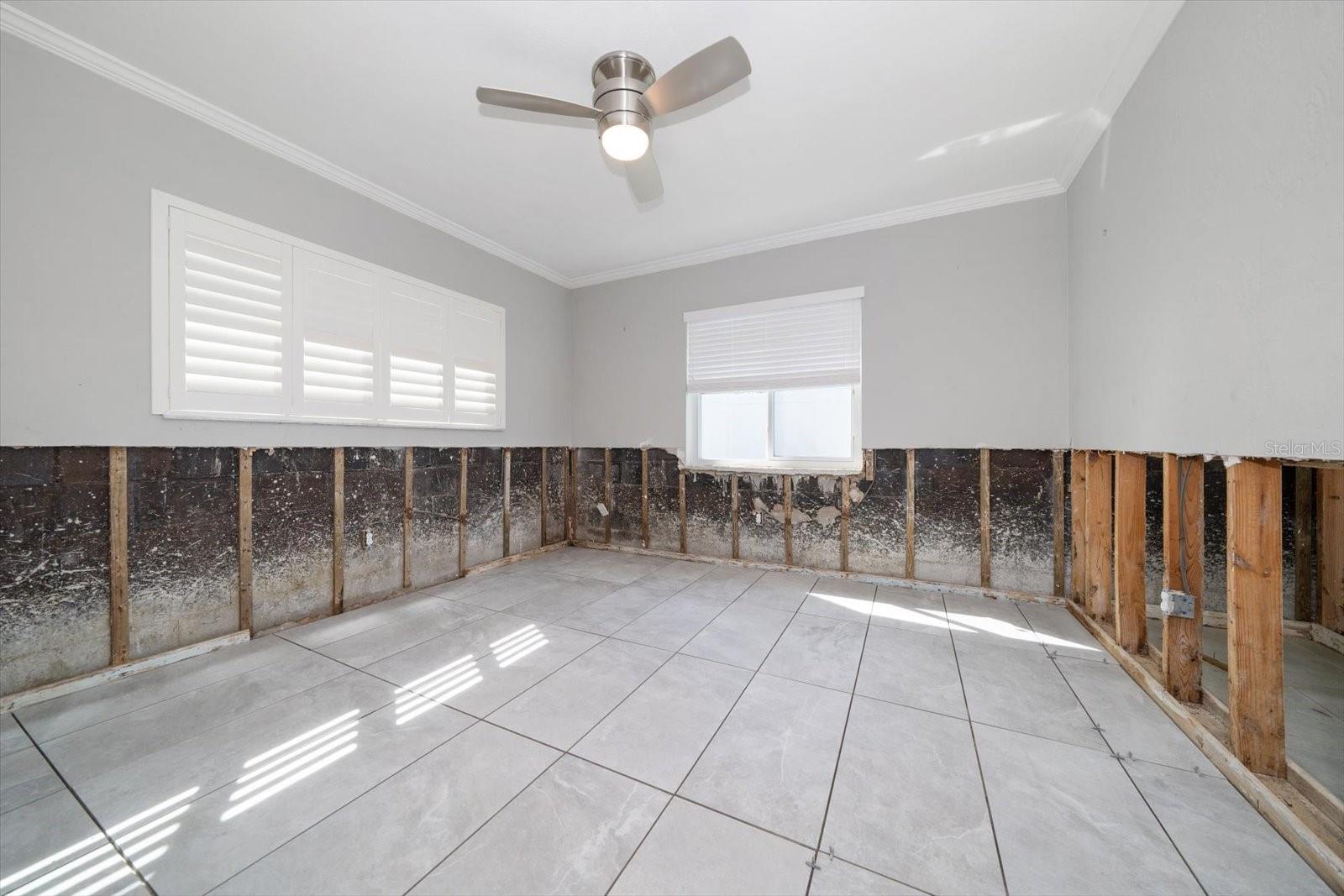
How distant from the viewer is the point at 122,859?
4.06 feet

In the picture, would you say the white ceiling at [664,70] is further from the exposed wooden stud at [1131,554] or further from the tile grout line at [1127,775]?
the tile grout line at [1127,775]

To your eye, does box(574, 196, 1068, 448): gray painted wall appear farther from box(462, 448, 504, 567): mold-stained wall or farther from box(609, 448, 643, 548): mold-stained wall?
box(462, 448, 504, 567): mold-stained wall

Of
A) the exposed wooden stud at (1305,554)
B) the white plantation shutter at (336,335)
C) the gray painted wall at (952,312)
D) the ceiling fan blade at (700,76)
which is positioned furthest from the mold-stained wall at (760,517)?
the white plantation shutter at (336,335)

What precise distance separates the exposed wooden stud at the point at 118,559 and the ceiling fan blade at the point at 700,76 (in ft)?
10.3

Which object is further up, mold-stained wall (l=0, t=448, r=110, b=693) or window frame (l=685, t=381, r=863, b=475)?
window frame (l=685, t=381, r=863, b=475)

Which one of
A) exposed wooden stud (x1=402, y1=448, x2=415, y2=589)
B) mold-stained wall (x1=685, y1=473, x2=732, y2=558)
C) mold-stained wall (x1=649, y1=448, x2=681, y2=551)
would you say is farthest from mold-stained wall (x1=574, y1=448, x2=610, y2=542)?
exposed wooden stud (x1=402, y1=448, x2=415, y2=589)

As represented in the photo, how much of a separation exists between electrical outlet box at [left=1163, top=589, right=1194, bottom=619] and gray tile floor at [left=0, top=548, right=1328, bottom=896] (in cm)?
43

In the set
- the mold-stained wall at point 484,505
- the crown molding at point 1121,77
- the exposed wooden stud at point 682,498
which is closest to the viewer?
the crown molding at point 1121,77

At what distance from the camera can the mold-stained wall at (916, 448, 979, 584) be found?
134 inches

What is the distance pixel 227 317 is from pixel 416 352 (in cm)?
111

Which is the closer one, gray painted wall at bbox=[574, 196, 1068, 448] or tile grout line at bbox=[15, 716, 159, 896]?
tile grout line at bbox=[15, 716, 159, 896]

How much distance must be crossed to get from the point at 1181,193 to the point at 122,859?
13.8 feet

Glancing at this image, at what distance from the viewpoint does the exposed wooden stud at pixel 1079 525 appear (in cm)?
293

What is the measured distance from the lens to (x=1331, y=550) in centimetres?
246
